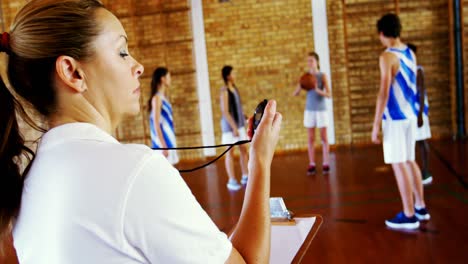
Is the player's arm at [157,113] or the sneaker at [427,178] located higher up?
the player's arm at [157,113]

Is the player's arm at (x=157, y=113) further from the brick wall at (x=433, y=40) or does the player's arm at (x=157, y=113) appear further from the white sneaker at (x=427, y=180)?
the brick wall at (x=433, y=40)

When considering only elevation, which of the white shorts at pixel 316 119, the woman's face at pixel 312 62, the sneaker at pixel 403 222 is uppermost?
the woman's face at pixel 312 62

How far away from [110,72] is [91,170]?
0.81 feet

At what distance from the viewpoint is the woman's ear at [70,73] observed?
852 mm

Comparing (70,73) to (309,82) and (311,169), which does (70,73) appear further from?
(311,169)

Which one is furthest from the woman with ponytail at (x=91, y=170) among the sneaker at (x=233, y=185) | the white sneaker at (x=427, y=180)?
the sneaker at (x=233, y=185)

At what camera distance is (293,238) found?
134cm

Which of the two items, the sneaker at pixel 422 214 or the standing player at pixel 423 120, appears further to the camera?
the standing player at pixel 423 120

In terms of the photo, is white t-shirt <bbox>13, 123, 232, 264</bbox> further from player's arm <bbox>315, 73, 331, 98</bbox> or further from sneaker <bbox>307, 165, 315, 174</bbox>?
sneaker <bbox>307, 165, 315, 174</bbox>

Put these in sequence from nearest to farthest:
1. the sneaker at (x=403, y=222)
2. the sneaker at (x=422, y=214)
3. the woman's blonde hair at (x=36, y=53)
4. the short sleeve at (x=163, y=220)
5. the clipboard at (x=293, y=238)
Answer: the short sleeve at (x=163, y=220), the woman's blonde hair at (x=36, y=53), the clipboard at (x=293, y=238), the sneaker at (x=403, y=222), the sneaker at (x=422, y=214)

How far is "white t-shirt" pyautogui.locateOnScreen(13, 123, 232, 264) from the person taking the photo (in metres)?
0.71

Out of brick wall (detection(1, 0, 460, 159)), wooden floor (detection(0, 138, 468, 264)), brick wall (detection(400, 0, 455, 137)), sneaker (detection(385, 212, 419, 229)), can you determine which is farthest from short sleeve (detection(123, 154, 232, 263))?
brick wall (detection(400, 0, 455, 137))

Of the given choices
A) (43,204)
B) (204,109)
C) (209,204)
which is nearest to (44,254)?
(43,204)

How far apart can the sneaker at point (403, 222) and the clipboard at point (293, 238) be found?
2678 mm
